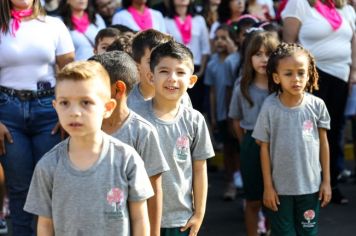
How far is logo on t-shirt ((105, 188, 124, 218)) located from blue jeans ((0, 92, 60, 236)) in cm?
171

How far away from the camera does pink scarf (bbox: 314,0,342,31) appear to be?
6012mm

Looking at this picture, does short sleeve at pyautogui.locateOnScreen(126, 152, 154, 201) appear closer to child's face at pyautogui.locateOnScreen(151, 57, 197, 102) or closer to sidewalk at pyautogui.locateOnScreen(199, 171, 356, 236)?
child's face at pyautogui.locateOnScreen(151, 57, 197, 102)

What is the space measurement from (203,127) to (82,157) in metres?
0.95

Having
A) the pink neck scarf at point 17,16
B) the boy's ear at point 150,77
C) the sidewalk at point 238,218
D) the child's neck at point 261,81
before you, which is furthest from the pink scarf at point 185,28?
the boy's ear at point 150,77

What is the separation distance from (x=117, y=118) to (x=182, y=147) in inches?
17.0

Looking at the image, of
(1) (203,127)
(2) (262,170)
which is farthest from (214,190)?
(1) (203,127)

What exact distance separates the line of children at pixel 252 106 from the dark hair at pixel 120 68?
1.76 m

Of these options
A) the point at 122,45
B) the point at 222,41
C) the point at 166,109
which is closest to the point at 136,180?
the point at 166,109

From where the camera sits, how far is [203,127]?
3.71 m

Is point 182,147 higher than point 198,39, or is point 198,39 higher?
point 198,39

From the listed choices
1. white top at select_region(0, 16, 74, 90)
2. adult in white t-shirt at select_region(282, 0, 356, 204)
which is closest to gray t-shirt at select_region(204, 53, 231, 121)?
adult in white t-shirt at select_region(282, 0, 356, 204)

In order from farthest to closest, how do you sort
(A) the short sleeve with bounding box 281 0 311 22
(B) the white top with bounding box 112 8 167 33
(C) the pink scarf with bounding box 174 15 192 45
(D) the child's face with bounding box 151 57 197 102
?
(C) the pink scarf with bounding box 174 15 192 45, (B) the white top with bounding box 112 8 167 33, (A) the short sleeve with bounding box 281 0 311 22, (D) the child's face with bounding box 151 57 197 102

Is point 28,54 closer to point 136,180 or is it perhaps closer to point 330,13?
point 136,180

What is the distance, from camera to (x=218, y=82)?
6.97m
